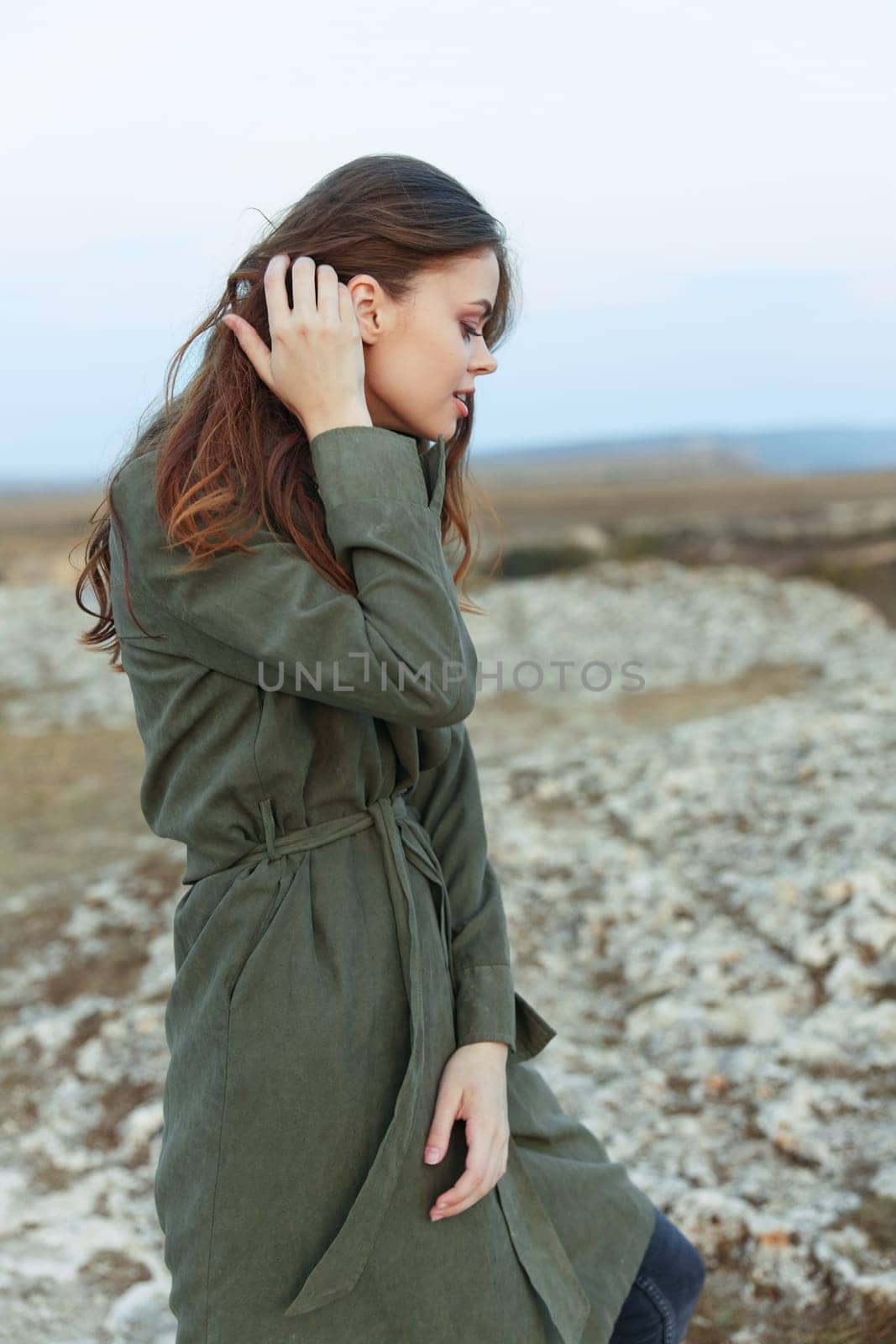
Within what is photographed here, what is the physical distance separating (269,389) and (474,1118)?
109cm

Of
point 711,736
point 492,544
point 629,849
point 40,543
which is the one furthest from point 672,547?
point 40,543

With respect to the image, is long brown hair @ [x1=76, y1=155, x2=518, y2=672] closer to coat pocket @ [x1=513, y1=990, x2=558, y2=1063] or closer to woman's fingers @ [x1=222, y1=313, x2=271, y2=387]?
woman's fingers @ [x1=222, y1=313, x2=271, y2=387]

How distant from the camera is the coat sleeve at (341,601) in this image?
4.94 ft

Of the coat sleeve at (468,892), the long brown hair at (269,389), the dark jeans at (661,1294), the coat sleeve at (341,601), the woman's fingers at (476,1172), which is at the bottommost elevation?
Answer: the dark jeans at (661,1294)

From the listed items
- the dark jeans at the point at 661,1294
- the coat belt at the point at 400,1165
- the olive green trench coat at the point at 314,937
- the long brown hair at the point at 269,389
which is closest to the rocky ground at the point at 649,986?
the dark jeans at the point at 661,1294

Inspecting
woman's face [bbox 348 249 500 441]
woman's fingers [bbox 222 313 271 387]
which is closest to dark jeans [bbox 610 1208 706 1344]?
woman's face [bbox 348 249 500 441]

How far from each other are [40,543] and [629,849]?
23.1 meters

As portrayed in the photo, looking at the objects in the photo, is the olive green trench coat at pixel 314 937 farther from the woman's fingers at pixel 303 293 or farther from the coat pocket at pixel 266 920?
the woman's fingers at pixel 303 293

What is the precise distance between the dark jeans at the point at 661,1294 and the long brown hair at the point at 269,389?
1230mm

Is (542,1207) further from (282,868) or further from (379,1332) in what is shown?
(282,868)

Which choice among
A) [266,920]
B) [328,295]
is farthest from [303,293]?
[266,920]

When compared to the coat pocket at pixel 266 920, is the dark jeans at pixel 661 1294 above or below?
below

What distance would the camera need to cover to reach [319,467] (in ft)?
5.20

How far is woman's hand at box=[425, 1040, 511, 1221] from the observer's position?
1646mm
